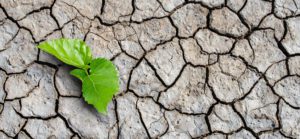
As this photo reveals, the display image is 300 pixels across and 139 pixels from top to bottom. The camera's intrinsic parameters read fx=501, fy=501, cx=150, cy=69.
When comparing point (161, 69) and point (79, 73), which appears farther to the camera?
point (161, 69)

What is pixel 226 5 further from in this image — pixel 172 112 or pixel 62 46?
pixel 62 46

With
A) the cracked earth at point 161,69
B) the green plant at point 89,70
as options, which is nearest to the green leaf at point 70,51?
the green plant at point 89,70

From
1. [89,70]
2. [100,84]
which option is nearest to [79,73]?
[89,70]

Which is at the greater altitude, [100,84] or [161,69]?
[161,69]

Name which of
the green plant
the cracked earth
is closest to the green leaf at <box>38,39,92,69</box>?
the green plant

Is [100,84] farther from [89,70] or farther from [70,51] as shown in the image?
[70,51]

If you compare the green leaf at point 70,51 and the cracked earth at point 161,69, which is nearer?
the green leaf at point 70,51

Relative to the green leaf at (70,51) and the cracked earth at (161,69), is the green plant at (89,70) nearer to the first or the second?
the green leaf at (70,51)
